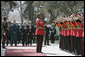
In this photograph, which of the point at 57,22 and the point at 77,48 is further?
the point at 57,22

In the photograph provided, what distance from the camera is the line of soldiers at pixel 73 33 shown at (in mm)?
11672

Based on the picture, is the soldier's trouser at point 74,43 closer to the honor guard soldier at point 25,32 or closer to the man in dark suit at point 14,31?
the honor guard soldier at point 25,32

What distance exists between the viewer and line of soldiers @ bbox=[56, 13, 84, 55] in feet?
38.3

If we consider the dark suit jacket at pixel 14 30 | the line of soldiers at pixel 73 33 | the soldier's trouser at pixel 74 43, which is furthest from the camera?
the dark suit jacket at pixel 14 30

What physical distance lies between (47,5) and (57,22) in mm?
12022

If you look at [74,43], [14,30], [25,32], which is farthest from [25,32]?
[74,43]

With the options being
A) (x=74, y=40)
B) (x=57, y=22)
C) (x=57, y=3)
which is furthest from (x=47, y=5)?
(x=74, y=40)

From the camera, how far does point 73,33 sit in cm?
1250

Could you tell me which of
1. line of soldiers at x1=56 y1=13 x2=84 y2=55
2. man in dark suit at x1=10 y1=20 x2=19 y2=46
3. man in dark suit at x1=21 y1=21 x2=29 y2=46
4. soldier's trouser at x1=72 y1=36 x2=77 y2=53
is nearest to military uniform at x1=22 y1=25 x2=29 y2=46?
man in dark suit at x1=21 y1=21 x2=29 y2=46

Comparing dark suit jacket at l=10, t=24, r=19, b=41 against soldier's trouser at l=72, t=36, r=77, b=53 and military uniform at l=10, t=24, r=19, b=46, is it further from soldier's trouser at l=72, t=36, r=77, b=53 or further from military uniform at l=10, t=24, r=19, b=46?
soldier's trouser at l=72, t=36, r=77, b=53

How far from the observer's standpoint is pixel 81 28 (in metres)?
11.6

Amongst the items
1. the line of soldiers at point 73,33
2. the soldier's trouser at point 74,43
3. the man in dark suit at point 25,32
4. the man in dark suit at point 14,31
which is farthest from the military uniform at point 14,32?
the soldier's trouser at point 74,43

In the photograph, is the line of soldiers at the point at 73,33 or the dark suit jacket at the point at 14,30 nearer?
the line of soldiers at the point at 73,33

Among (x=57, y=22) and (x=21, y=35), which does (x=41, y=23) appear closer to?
(x=57, y=22)
